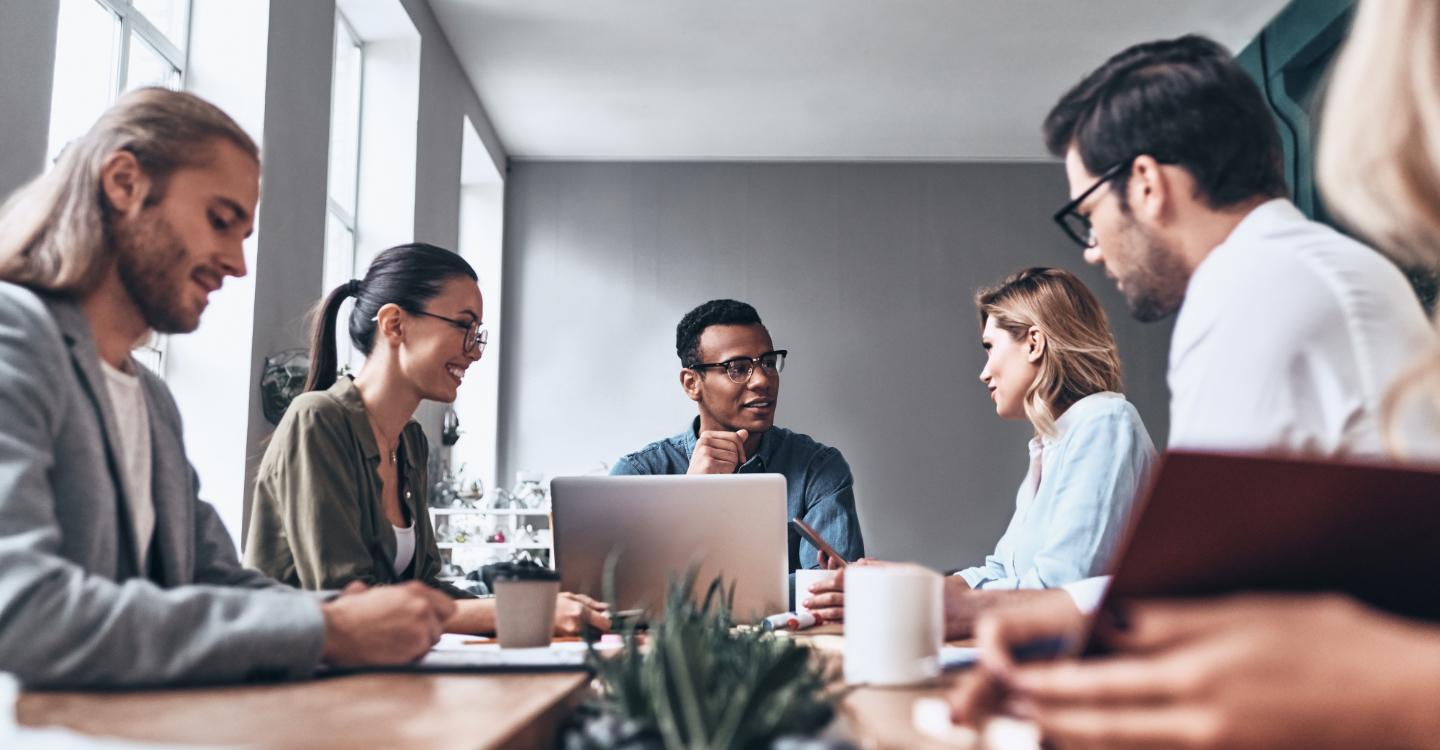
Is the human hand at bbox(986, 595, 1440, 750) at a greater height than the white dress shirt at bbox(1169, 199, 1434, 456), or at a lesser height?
lesser

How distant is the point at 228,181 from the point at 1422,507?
48.9 inches

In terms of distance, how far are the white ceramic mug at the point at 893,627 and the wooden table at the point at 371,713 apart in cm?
3

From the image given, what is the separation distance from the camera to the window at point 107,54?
2281 mm

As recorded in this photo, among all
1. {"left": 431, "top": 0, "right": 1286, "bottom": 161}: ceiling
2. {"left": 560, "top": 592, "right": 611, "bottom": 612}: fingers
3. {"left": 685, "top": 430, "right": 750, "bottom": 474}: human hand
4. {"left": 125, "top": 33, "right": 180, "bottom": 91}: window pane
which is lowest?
{"left": 560, "top": 592, "right": 611, "bottom": 612}: fingers

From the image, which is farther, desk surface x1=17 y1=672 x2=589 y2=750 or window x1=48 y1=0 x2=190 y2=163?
window x1=48 y1=0 x2=190 y2=163

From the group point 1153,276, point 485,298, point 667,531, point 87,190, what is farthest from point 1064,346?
point 485,298

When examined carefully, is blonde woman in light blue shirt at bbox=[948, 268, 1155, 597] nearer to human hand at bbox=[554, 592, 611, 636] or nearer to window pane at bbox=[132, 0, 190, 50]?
human hand at bbox=[554, 592, 611, 636]

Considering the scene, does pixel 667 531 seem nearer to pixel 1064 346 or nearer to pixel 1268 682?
pixel 1064 346

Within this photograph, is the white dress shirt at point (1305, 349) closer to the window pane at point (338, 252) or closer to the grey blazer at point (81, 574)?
the grey blazer at point (81, 574)

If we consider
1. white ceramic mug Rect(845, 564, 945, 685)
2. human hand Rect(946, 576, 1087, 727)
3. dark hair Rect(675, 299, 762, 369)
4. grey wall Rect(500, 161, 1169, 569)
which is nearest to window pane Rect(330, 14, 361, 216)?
grey wall Rect(500, 161, 1169, 569)

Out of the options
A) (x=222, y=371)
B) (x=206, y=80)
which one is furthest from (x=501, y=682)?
(x=206, y=80)

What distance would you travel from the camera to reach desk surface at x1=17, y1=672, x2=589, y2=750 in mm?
664

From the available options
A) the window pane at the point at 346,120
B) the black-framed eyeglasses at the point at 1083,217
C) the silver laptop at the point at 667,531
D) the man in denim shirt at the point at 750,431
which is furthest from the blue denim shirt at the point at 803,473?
the window pane at the point at 346,120

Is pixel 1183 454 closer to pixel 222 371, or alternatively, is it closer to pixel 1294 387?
pixel 1294 387
